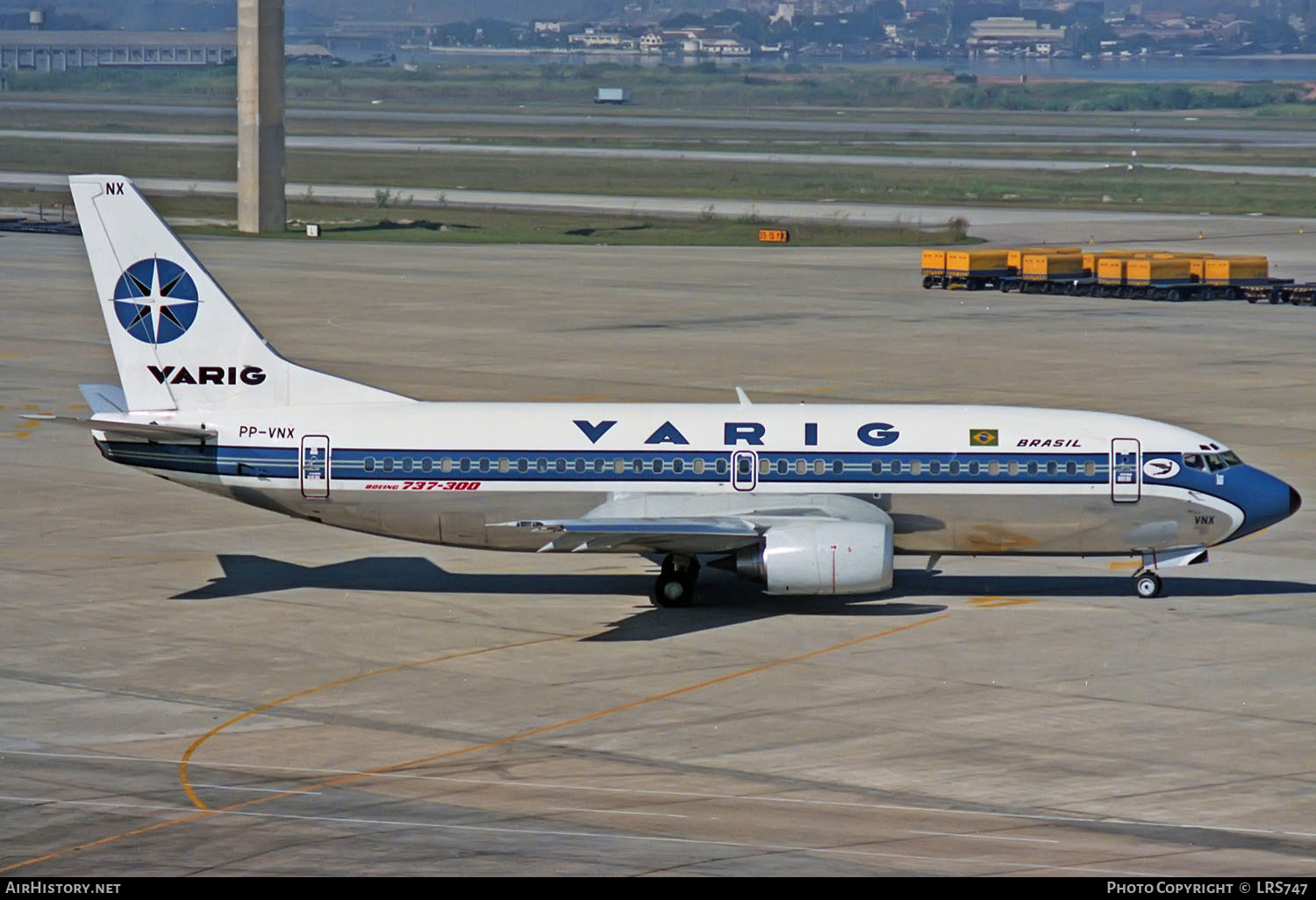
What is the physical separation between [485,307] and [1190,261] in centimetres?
3618

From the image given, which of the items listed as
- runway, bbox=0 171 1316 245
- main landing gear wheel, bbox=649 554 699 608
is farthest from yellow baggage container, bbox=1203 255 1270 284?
main landing gear wheel, bbox=649 554 699 608

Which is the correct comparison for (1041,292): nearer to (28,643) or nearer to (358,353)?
(358,353)

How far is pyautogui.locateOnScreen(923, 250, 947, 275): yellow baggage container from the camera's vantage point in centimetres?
10200

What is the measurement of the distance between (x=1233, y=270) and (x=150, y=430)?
72.1m

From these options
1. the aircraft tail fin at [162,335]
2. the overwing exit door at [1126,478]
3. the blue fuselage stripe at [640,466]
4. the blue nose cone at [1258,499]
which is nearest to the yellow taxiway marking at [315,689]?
the blue fuselage stripe at [640,466]

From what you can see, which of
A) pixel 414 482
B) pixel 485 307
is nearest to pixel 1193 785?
pixel 414 482

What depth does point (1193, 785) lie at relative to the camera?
27484 millimetres

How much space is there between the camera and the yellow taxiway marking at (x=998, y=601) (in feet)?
129

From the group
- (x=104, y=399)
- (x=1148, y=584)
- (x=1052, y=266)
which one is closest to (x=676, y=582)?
(x=1148, y=584)

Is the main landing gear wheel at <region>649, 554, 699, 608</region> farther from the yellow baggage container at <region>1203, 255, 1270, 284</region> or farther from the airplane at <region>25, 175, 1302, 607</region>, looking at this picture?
the yellow baggage container at <region>1203, 255, 1270, 284</region>

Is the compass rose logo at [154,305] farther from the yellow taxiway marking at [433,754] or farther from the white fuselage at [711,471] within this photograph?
the yellow taxiway marking at [433,754]

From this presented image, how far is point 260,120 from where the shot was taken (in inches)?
5094

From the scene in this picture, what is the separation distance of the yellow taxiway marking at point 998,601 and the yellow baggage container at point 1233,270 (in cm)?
6319
